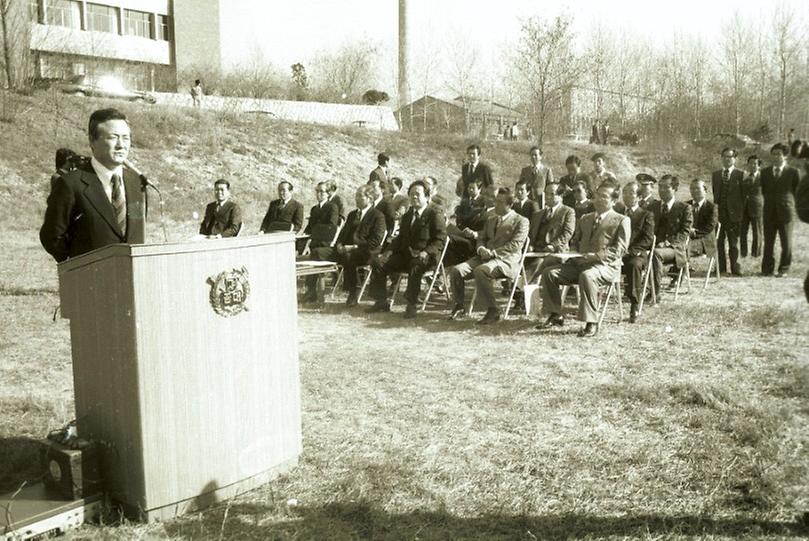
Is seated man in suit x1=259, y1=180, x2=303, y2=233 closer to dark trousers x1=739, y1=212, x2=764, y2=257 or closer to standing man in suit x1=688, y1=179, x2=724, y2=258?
standing man in suit x1=688, y1=179, x2=724, y2=258

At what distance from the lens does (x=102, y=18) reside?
4703 centimetres

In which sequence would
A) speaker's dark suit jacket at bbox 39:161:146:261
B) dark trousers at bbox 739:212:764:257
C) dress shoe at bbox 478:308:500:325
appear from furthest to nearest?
dark trousers at bbox 739:212:764:257 < dress shoe at bbox 478:308:500:325 < speaker's dark suit jacket at bbox 39:161:146:261

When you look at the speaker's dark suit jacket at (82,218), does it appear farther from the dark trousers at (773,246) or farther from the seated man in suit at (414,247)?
the dark trousers at (773,246)

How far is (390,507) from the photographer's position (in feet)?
11.6

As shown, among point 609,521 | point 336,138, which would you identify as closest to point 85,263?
point 609,521

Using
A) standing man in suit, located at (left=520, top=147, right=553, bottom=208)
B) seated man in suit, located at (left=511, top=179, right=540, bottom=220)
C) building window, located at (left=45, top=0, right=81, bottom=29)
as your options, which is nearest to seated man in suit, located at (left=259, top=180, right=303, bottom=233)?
seated man in suit, located at (left=511, top=179, right=540, bottom=220)

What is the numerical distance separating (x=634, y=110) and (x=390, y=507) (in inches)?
1856

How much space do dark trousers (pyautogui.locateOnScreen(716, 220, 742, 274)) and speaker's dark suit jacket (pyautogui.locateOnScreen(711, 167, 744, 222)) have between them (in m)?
0.11

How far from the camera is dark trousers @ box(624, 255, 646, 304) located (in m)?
8.40

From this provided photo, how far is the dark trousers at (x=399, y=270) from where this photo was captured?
30.5 ft

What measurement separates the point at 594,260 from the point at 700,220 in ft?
10.4

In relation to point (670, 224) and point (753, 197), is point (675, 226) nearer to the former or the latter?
point (670, 224)

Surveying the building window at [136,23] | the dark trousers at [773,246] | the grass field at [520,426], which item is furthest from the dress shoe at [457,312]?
the building window at [136,23]

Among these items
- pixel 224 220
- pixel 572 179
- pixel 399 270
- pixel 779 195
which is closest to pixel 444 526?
pixel 399 270
